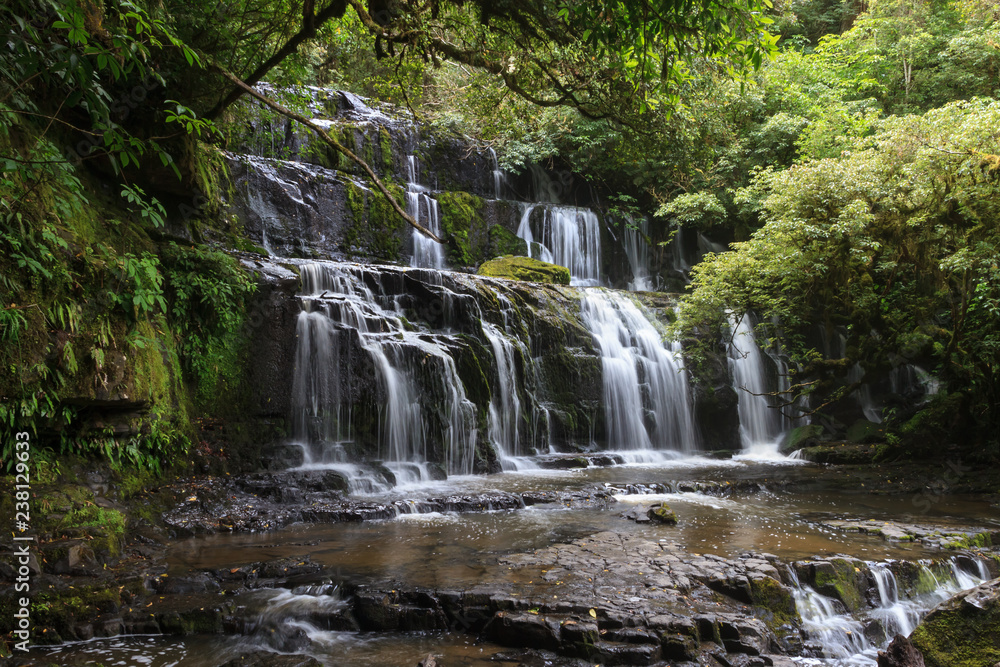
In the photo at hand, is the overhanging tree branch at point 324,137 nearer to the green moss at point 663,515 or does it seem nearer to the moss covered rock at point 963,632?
the green moss at point 663,515

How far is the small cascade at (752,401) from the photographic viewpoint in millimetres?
14156

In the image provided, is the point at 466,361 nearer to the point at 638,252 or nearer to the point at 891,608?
the point at 891,608

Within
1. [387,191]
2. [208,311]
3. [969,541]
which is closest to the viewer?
[969,541]

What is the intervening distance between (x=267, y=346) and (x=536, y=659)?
7.05 metres

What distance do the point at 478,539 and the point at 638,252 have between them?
52.2ft

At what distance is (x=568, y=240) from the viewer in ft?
61.7

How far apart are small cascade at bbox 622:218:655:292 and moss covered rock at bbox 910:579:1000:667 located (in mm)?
16200

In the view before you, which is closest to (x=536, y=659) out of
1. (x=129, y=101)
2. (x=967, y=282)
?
(x=129, y=101)

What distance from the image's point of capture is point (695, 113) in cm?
716

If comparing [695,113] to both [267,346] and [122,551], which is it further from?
[122,551]

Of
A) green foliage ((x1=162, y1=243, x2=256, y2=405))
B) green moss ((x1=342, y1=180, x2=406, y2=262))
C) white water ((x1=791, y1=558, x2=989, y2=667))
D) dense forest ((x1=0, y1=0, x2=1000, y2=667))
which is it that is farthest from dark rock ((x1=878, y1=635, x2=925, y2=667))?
green moss ((x1=342, y1=180, x2=406, y2=262))

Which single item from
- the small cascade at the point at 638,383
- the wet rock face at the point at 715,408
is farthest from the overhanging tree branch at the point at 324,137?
the wet rock face at the point at 715,408

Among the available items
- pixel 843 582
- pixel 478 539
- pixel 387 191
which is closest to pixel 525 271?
pixel 387 191

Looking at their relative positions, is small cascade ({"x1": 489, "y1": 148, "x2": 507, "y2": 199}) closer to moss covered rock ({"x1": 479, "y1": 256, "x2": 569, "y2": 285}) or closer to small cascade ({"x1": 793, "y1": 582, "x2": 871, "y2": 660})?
moss covered rock ({"x1": 479, "y1": 256, "x2": 569, "y2": 285})
